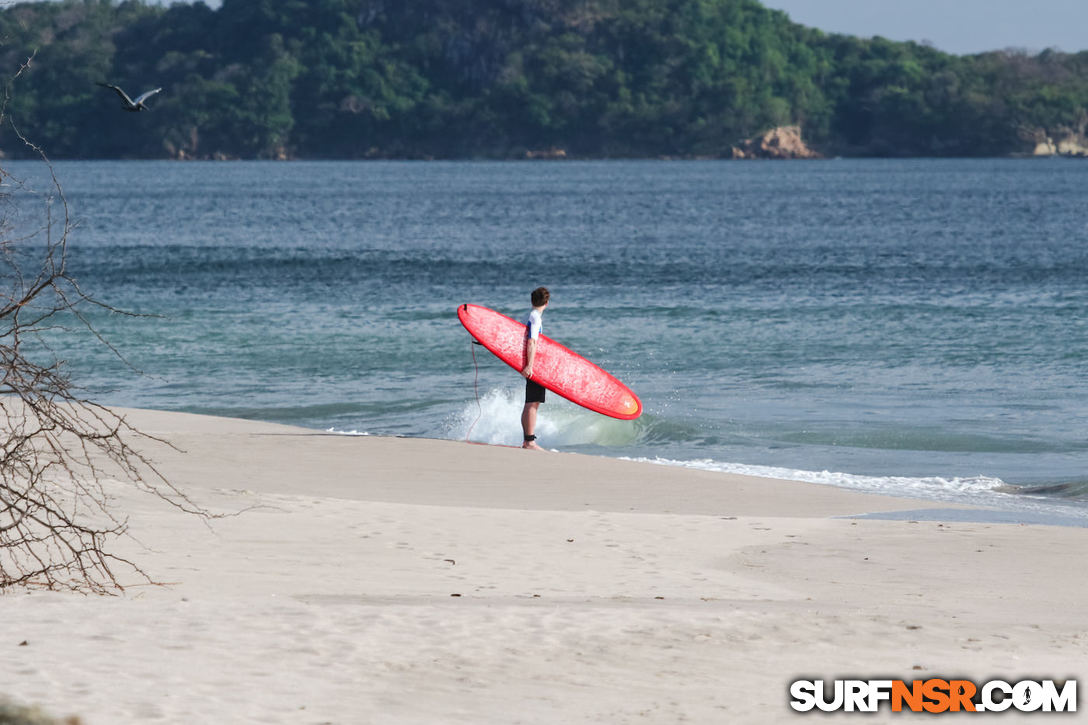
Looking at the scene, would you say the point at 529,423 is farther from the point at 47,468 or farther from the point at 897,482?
the point at 47,468

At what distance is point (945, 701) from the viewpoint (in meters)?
6.47

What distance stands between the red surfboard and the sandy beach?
141 inches

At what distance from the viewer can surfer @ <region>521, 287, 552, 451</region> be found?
14117mm

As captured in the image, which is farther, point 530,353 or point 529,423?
point 529,423

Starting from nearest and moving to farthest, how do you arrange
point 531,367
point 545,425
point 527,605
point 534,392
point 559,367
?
point 527,605 → point 531,367 → point 534,392 → point 559,367 → point 545,425

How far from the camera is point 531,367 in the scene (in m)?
14.4

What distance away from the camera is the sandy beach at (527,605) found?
6.42m

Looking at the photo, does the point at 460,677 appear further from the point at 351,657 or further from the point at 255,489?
the point at 255,489

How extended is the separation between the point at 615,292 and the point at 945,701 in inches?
1233

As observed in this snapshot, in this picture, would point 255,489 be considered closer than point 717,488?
Yes

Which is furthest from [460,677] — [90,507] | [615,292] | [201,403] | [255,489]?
[615,292]

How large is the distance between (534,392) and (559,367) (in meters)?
2.42

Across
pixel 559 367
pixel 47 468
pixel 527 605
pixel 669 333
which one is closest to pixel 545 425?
pixel 559 367

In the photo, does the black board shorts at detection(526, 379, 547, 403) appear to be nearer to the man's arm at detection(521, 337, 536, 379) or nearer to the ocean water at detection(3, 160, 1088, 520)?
the man's arm at detection(521, 337, 536, 379)
